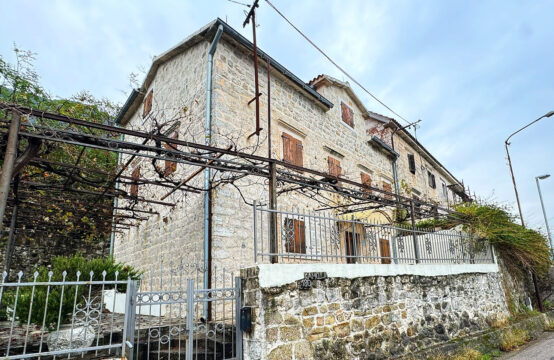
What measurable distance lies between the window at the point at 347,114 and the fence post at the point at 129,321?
10.4 metres

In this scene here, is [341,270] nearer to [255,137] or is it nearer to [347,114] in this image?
[255,137]

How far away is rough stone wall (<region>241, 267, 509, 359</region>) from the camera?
14.2ft

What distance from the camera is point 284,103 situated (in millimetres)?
10102

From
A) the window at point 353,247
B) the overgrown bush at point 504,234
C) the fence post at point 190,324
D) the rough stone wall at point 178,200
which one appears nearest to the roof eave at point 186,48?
the rough stone wall at point 178,200

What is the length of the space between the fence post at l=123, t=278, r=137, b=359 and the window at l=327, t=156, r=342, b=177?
8.08m

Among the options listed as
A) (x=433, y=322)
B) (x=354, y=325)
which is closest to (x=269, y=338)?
(x=354, y=325)

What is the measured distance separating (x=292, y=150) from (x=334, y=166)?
2291mm

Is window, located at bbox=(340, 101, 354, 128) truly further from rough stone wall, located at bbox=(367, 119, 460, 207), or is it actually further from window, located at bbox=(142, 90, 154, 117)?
window, located at bbox=(142, 90, 154, 117)

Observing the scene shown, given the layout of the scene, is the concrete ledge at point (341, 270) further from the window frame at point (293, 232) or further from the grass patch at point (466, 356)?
the grass patch at point (466, 356)

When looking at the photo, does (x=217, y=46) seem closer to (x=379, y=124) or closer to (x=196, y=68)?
(x=196, y=68)

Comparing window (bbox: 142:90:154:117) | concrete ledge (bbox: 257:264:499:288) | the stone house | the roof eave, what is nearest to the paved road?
concrete ledge (bbox: 257:264:499:288)

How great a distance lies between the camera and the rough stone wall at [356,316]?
4316 millimetres

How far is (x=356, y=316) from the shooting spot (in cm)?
523

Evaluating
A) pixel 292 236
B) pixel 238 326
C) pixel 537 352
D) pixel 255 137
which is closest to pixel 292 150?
pixel 255 137
